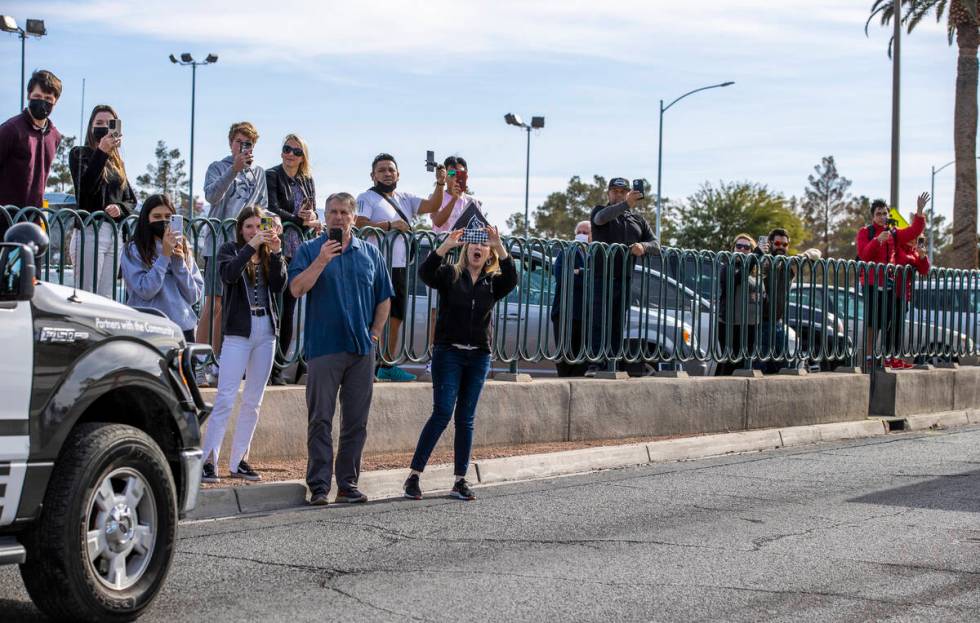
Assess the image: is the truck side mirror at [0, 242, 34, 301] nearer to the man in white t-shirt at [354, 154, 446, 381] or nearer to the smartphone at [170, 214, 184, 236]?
the smartphone at [170, 214, 184, 236]

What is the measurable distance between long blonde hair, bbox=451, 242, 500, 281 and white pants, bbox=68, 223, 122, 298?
2353mm

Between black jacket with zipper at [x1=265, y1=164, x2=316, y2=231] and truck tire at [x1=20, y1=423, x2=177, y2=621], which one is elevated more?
black jacket with zipper at [x1=265, y1=164, x2=316, y2=231]

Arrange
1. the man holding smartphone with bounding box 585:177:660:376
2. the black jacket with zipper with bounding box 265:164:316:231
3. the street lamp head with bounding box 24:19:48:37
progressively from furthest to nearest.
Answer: the street lamp head with bounding box 24:19:48:37 < the man holding smartphone with bounding box 585:177:660:376 < the black jacket with zipper with bounding box 265:164:316:231

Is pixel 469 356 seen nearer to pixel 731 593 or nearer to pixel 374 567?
pixel 374 567

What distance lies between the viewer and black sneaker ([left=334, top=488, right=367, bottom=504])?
29.6ft

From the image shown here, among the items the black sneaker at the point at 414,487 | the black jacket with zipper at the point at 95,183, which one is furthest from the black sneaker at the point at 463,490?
the black jacket with zipper at the point at 95,183

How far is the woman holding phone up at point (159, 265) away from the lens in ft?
28.9

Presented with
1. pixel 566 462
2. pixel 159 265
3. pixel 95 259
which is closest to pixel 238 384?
pixel 159 265

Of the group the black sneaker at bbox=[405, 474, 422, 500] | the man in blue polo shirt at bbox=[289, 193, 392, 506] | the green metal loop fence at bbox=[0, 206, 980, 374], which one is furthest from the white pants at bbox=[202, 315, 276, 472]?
the black sneaker at bbox=[405, 474, 422, 500]

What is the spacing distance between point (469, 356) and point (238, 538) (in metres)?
2.48

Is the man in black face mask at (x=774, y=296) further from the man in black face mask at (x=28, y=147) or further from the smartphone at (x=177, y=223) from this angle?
the man in black face mask at (x=28, y=147)

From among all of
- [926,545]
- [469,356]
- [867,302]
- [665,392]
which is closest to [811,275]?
[867,302]

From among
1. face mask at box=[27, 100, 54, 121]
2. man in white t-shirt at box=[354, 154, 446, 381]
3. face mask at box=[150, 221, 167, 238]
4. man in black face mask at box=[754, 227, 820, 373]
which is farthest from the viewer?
man in black face mask at box=[754, 227, 820, 373]

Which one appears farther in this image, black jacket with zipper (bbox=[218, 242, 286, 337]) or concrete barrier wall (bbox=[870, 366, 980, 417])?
concrete barrier wall (bbox=[870, 366, 980, 417])
